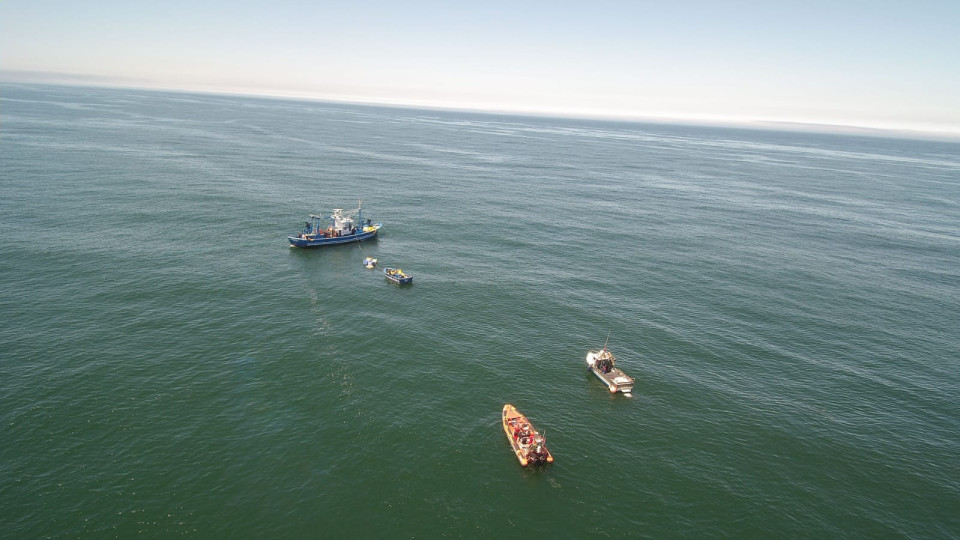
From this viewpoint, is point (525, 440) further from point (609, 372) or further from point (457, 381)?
point (609, 372)

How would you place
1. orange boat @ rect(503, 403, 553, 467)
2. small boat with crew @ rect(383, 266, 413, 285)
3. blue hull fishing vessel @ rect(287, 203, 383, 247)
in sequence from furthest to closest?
blue hull fishing vessel @ rect(287, 203, 383, 247), small boat with crew @ rect(383, 266, 413, 285), orange boat @ rect(503, 403, 553, 467)

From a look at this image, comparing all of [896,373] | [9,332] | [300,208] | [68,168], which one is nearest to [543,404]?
[896,373]

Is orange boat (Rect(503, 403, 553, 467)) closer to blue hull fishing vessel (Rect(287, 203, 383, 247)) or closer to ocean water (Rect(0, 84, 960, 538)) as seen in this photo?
ocean water (Rect(0, 84, 960, 538))

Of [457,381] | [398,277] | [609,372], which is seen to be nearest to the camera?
[457,381]

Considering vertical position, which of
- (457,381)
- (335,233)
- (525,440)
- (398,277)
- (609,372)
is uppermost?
(335,233)

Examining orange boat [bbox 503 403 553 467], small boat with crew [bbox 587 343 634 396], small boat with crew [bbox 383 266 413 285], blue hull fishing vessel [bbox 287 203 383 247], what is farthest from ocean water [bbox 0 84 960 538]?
blue hull fishing vessel [bbox 287 203 383 247]

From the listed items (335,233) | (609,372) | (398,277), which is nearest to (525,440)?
(609,372)

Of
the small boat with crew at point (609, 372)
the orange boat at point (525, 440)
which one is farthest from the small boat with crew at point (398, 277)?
the orange boat at point (525, 440)
